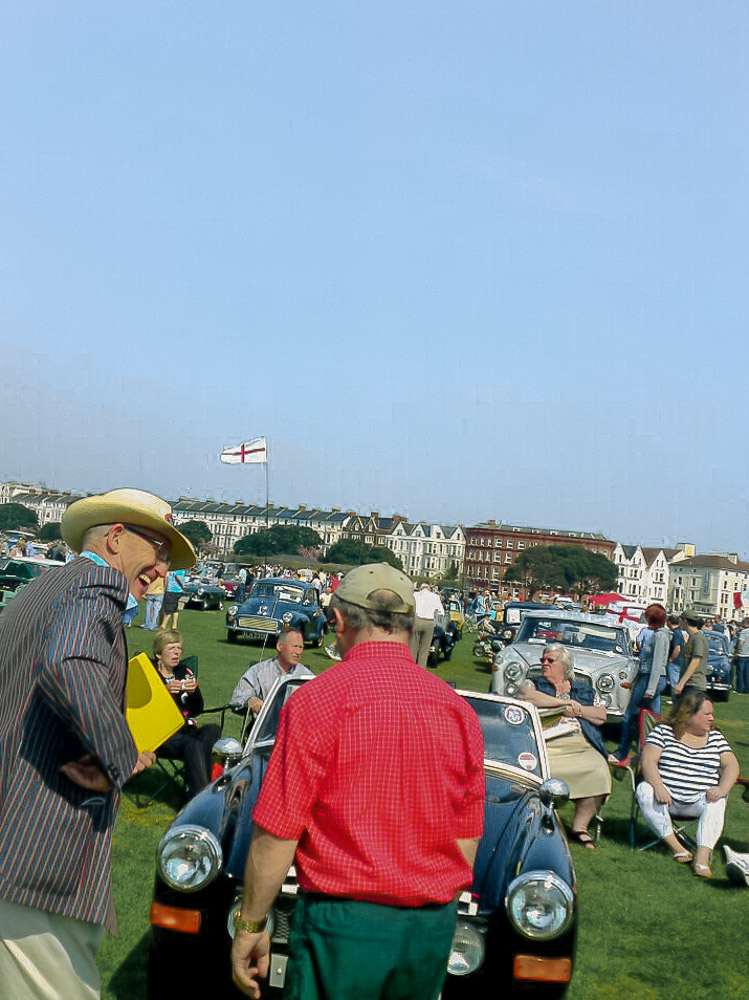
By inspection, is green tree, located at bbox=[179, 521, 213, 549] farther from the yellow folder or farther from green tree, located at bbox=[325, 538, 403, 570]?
the yellow folder

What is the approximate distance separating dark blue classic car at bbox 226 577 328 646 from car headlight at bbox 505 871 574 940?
1961 cm

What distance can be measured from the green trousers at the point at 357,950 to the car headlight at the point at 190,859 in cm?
199

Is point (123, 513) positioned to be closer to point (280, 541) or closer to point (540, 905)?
point (540, 905)

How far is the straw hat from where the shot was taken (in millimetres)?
3072

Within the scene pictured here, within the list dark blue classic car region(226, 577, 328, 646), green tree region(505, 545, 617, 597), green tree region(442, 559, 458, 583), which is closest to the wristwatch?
dark blue classic car region(226, 577, 328, 646)

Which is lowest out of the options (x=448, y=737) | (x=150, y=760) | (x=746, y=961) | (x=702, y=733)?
(x=746, y=961)

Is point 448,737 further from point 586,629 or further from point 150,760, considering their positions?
point 586,629

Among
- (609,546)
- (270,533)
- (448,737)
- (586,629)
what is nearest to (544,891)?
(448,737)

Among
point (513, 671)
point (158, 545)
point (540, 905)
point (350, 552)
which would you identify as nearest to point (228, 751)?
point (540, 905)

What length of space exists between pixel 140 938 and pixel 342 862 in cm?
353

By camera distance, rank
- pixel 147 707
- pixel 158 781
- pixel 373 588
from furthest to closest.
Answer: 1. pixel 158 781
2. pixel 147 707
3. pixel 373 588

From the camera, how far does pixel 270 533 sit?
568ft

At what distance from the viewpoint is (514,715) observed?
6.28 metres

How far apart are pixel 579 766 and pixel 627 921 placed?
181cm
